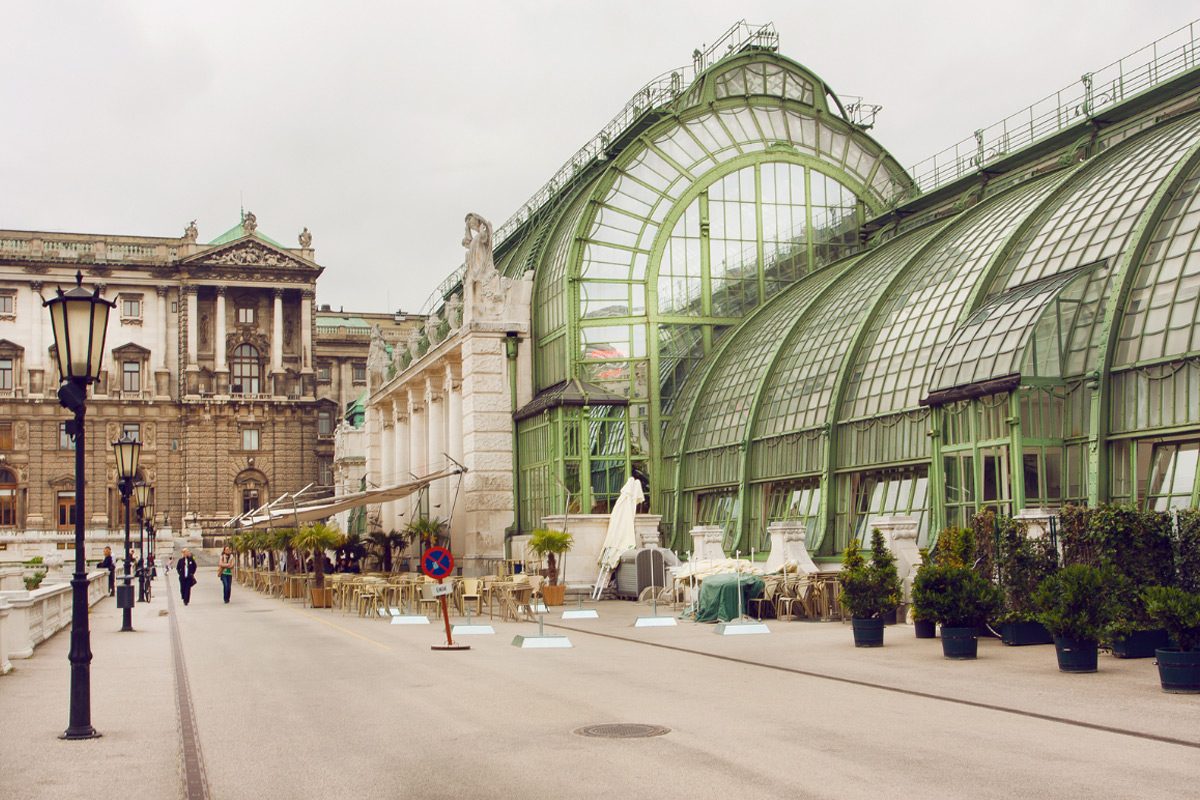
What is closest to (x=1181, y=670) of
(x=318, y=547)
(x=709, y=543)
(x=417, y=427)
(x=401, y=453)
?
(x=709, y=543)

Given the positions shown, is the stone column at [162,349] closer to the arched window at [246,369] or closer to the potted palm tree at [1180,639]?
the arched window at [246,369]

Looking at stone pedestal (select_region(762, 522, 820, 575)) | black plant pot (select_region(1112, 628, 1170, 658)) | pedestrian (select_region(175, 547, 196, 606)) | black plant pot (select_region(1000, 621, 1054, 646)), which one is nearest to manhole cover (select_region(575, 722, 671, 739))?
black plant pot (select_region(1112, 628, 1170, 658))

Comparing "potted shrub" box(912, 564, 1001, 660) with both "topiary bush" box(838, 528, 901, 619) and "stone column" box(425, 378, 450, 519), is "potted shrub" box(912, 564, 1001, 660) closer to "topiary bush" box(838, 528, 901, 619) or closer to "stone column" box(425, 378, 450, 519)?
"topiary bush" box(838, 528, 901, 619)

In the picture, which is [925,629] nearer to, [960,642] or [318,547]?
[960,642]

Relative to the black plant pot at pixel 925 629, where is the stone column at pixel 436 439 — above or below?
above

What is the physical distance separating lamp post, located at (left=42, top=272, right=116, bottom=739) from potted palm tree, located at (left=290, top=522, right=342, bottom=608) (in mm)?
28643

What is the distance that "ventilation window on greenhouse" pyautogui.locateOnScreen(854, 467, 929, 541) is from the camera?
32.2 metres

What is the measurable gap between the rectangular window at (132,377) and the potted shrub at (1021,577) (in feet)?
358

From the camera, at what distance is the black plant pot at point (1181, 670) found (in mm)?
15695

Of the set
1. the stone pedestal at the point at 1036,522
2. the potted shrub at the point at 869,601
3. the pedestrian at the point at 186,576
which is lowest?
the pedestrian at the point at 186,576

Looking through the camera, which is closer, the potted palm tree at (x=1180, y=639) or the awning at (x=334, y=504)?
the potted palm tree at (x=1180, y=639)

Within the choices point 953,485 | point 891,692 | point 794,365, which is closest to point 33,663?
point 891,692

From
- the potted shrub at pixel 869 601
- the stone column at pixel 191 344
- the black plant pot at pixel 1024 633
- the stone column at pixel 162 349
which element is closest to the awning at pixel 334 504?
the potted shrub at pixel 869 601

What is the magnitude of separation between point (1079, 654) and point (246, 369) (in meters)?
113
